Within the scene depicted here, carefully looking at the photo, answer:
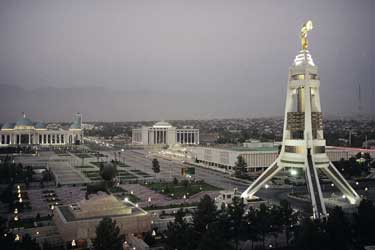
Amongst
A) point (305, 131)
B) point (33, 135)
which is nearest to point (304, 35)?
point (305, 131)

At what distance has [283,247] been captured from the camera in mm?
24453

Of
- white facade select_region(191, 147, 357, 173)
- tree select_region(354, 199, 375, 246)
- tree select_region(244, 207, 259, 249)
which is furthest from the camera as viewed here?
white facade select_region(191, 147, 357, 173)

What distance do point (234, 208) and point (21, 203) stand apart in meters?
21.2

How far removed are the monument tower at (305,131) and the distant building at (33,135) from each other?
329 feet

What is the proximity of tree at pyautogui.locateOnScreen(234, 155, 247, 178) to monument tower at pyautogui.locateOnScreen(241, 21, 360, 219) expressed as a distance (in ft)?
63.7

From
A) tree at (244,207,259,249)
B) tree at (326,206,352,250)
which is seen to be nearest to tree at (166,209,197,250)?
tree at (244,207,259,249)

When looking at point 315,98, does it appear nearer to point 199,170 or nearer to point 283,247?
point 283,247

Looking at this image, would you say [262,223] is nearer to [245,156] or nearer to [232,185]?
[232,185]

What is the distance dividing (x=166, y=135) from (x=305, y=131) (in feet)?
309

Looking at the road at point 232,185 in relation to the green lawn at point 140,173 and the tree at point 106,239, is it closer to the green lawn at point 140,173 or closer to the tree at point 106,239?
the green lawn at point 140,173

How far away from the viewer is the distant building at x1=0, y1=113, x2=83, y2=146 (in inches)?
4902

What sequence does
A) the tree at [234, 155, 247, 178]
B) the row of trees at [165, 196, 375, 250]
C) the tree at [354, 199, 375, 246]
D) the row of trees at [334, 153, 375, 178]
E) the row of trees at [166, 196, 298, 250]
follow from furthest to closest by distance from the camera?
the tree at [234, 155, 247, 178] < the row of trees at [334, 153, 375, 178] < the tree at [354, 199, 375, 246] < the row of trees at [165, 196, 375, 250] < the row of trees at [166, 196, 298, 250]

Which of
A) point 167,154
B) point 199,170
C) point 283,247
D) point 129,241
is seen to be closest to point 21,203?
point 129,241

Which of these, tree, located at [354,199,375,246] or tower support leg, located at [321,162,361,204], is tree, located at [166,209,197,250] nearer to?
tree, located at [354,199,375,246]
